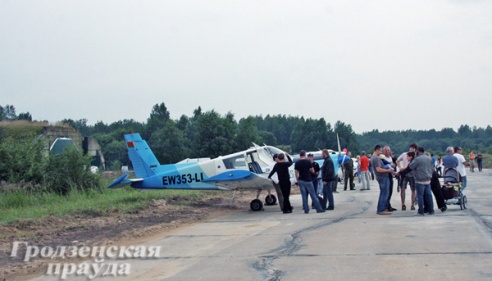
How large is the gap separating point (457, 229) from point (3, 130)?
937 inches

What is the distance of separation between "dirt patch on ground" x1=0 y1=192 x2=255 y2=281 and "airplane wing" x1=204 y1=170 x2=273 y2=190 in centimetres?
90

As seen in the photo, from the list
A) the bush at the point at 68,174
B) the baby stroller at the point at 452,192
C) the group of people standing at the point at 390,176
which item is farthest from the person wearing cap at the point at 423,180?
the bush at the point at 68,174

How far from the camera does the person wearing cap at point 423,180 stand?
15.1 m

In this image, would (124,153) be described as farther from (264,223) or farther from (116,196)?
(264,223)

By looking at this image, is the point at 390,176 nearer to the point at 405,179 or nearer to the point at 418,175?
the point at 405,179

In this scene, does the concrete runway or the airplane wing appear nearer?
the concrete runway

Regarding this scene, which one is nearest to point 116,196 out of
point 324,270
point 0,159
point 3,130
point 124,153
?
point 0,159

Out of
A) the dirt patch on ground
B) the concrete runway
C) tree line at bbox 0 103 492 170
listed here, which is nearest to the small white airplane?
the dirt patch on ground

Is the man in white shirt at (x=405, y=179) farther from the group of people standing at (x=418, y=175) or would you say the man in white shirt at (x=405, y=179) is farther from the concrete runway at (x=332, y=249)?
the concrete runway at (x=332, y=249)

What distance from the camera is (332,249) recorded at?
10.3 m

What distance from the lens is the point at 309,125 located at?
9269cm

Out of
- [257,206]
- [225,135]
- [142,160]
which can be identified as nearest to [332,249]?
[257,206]

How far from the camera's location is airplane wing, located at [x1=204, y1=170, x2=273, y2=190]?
741 inches

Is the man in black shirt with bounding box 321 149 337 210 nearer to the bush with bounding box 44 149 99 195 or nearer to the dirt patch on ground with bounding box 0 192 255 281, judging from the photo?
the dirt patch on ground with bounding box 0 192 255 281
